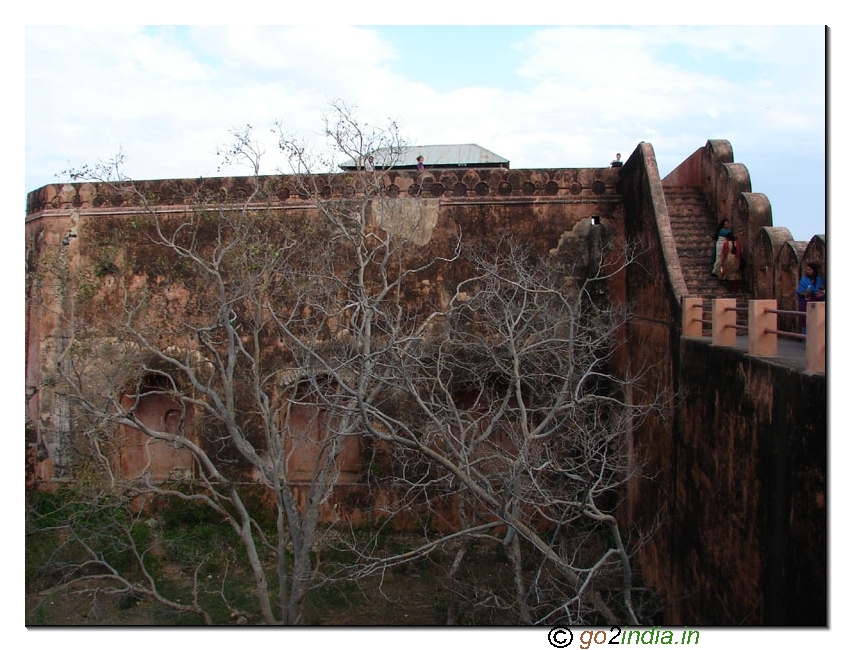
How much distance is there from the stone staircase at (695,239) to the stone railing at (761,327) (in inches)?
53.6

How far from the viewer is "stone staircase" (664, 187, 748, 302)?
818 cm

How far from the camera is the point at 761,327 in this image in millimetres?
5008

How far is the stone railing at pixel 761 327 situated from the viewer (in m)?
4.12

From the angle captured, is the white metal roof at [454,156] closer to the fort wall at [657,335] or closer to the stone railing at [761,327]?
the fort wall at [657,335]

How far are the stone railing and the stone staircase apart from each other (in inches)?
53.6

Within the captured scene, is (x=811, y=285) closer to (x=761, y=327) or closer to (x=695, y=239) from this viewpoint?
(x=761, y=327)

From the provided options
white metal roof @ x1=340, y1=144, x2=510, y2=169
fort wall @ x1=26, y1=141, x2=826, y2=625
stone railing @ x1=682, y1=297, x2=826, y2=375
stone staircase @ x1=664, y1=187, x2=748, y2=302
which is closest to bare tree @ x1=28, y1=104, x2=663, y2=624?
fort wall @ x1=26, y1=141, x2=826, y2=625

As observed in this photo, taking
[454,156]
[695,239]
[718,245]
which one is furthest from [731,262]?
[454,156]

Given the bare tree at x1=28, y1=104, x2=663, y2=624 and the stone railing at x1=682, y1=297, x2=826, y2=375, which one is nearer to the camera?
the stone railing at x1=682, y1=297, x2=826, y2=375

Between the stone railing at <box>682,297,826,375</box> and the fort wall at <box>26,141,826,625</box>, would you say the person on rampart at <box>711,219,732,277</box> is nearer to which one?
the fort wall at <box>26,141,826,625</box>

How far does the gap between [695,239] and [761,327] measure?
13.9ft

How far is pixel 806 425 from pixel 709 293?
424 cm

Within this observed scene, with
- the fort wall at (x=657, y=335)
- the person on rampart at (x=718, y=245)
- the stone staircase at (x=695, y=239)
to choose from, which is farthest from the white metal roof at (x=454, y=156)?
the person on rampart at (x=718, y=245)

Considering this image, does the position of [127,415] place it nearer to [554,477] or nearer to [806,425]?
[554,477]
